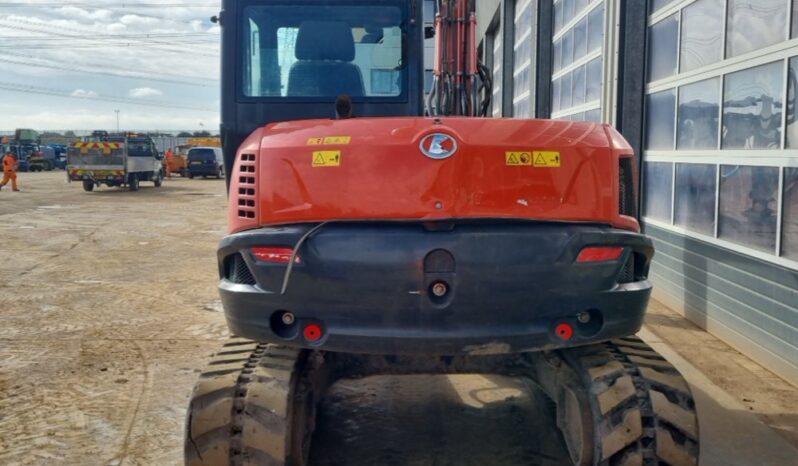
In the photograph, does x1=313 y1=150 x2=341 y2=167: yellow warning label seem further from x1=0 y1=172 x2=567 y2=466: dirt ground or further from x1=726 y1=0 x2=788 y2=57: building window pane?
x1=726 y1=0 x2=788 y2=57: building window pane

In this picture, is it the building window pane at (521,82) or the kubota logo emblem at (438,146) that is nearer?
the kubota logo emblem at (438,146)

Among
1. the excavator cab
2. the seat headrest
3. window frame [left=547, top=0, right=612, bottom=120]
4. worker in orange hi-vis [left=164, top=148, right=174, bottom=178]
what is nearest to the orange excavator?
the excavator cab

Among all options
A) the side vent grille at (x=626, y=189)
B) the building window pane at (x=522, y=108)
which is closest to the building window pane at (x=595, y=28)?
the building window pane at (x=522, y=108)

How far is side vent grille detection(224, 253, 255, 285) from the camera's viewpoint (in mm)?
4000

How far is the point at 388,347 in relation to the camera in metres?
3.83

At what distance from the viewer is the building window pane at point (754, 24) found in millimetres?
6582

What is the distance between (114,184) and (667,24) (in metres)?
26.3

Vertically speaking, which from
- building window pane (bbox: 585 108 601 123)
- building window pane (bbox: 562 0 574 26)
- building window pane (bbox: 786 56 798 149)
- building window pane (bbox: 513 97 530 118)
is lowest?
building window pane (bbox: 786 56 798 149)

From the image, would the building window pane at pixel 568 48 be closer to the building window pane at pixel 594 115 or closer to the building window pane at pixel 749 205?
the building window pane at pixel 594 115

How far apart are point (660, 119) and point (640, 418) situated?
6.43 meters

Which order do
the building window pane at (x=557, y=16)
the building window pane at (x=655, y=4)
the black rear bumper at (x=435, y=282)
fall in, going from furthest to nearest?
the building window pane at (x=557, y=16) < the building window pane at (x=655, y=4) < the black rear bumper at (x=435, y=282)

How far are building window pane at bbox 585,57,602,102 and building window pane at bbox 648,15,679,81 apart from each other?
5.40 feet

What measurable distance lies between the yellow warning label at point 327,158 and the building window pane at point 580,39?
32.0ft

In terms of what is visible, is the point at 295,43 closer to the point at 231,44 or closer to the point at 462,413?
the point at 231,44
